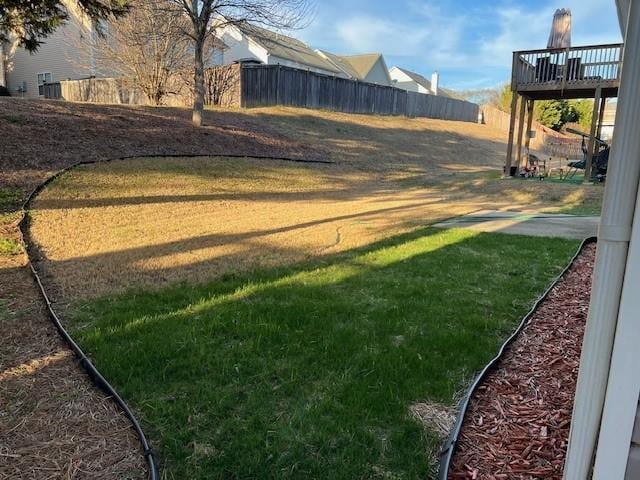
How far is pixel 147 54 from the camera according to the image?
16922mm

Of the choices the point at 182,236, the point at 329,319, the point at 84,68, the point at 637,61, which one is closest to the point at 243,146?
the point at 182,236

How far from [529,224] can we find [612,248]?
6.38m

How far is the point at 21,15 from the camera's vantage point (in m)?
6.42

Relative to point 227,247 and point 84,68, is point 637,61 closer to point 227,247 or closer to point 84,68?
point 227,247

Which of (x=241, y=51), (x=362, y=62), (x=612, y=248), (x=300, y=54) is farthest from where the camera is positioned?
(x=362, y=62)

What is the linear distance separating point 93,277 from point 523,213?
717 centimetres

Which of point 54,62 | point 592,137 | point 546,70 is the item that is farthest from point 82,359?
point 54,62

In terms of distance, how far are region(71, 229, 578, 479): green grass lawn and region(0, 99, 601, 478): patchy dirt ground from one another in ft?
0.94

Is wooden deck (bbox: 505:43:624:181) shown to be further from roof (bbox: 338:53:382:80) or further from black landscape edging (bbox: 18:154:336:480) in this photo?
roof (bbox: 338:53:382:80)

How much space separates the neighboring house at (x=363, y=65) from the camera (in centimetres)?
3739

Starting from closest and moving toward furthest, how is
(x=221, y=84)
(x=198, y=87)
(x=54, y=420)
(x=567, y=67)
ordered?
1. (x=54, y=420)
2. (x=567, y=67)
3. (x=198, y=87)
4. (x=221, y=84)

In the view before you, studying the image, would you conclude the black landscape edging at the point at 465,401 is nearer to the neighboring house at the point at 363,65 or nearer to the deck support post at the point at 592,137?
the deck support post at the point at 592,137

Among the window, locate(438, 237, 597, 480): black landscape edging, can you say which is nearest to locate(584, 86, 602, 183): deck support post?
locate(438, 237, 597, 480): black landscape edging

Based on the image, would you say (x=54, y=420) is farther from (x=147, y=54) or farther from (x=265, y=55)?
(x=265, y=55)
